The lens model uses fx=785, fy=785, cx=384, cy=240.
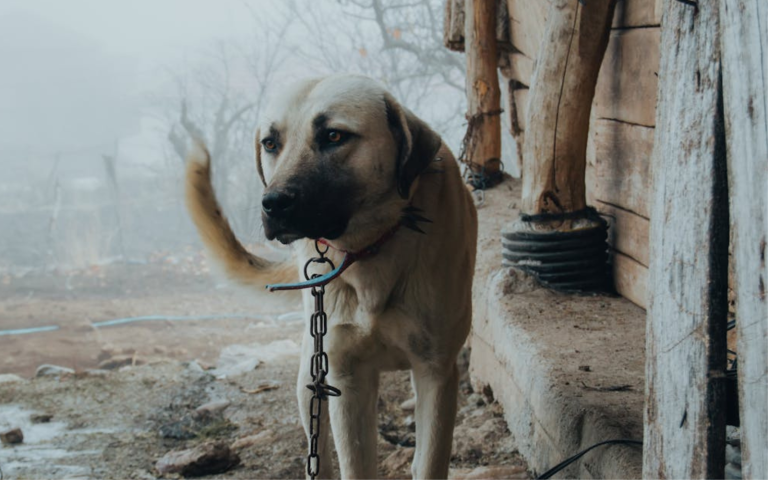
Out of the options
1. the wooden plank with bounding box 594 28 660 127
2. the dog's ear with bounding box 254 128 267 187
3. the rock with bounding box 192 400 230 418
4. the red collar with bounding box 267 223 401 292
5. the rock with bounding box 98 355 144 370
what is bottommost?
the rock with bounding box 98 355 144 370

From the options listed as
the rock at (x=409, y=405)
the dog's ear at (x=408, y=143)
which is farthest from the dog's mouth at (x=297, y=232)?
the rock at (x=409, y=405)

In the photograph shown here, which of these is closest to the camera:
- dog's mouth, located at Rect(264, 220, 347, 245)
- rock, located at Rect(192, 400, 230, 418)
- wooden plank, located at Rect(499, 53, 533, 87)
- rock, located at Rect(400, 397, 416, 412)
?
dog's mouth, located at Rect(264, 220, 347, 245)

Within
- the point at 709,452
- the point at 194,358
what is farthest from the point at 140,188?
the point at 709,452

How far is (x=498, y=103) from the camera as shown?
218 inches

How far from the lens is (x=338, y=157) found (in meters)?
2.04

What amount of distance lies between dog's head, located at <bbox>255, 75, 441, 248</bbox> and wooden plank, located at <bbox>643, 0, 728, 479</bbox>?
0.79m

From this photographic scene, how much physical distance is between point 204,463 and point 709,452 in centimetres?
218

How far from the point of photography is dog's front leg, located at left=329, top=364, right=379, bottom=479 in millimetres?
2293

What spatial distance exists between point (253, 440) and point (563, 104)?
201 centimetres

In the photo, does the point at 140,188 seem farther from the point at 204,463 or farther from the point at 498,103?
the point at 204,463

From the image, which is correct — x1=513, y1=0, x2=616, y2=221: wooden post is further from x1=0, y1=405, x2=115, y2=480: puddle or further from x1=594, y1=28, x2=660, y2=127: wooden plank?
x1=0, y1=405, x2=115, y2=480: puddle

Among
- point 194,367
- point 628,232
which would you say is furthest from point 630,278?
point 194,367

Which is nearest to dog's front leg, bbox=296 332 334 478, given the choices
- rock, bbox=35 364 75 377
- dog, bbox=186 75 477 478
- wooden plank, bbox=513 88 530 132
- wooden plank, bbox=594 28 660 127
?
dog, bbox=186 75 477 478

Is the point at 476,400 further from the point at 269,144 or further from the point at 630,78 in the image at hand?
the point at 269,144
